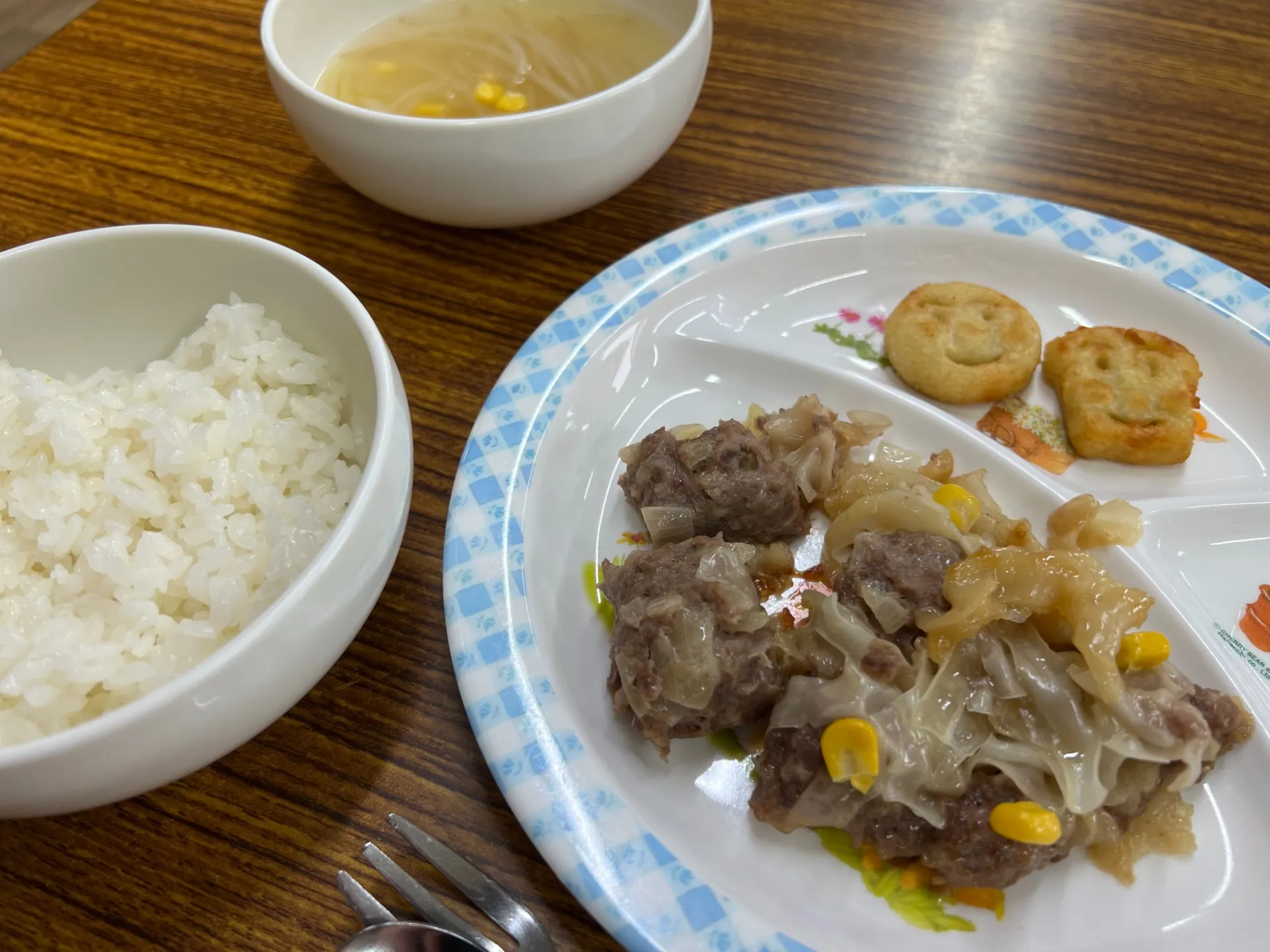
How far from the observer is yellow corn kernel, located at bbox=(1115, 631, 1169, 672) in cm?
156

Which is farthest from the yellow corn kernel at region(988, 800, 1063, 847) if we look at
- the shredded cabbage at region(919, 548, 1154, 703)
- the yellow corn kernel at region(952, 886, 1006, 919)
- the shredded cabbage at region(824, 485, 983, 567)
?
the shredded cabbage at region(824, 485, 983, 567)

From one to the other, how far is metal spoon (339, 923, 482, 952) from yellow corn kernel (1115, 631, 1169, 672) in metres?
1.22

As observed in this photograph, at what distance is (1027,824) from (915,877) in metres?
0.23

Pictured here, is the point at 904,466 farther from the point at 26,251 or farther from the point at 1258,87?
the point at 1258,87

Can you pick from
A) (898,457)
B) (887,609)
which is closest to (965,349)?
(898,457)

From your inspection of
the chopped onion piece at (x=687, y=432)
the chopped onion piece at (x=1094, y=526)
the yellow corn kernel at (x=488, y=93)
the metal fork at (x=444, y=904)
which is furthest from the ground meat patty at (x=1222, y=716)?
the yellow corn kernel at (x=488, y=93)

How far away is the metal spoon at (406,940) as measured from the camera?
130cm

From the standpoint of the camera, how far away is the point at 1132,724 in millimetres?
1520

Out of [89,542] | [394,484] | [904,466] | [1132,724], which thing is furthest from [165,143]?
[1132,724]

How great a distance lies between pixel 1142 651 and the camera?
1557mm

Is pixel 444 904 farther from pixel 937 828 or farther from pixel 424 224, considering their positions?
pixel 424 224

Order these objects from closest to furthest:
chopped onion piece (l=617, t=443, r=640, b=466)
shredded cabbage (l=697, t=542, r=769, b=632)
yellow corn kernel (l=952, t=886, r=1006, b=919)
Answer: yellow corn kernel (l=952, t=886, r=1006, b=919) → shredded cabbage (l=697, t=542, r=769, b=632) → chopped onion piece (l=617, t=443, r=640, b=466)

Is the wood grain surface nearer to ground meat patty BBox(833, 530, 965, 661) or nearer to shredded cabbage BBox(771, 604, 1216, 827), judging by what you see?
shredded cabbage BBox(771, 604, 1216, 827)

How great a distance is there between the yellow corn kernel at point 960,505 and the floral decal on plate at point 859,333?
1.80 feet
